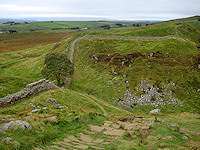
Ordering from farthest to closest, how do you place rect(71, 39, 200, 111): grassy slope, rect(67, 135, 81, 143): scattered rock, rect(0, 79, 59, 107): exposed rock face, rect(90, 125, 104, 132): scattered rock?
1. rect(71, 39, 200, 111): grassy slope
2. rect(0, 79, 59, 107): exposed rock face
3. rect(90, 125, 104, 132): scattered rock
4. rect(67, 135, 81, 143): scattered rock

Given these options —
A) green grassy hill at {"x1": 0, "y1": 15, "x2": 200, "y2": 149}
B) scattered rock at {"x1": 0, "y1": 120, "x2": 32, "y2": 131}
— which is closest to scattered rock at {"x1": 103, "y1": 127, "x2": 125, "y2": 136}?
green grassy hill at {"x1": 0, "y1": 15, "x2": 200, "y2": 149}

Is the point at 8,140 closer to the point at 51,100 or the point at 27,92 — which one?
the point at 51,100

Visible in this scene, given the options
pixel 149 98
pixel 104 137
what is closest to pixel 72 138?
pixel 104 137

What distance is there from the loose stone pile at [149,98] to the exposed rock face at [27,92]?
16.4 meters

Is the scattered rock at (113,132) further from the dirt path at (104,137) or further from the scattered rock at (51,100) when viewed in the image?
the scattered rock at (51,100)

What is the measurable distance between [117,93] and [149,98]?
7386 mm

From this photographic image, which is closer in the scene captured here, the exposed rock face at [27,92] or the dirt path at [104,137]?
the dirt path at [104,137]

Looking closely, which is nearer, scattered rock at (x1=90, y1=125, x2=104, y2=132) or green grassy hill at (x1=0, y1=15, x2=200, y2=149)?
green grassy hill at (x1=0, y1=15, x2=200, y2=149)

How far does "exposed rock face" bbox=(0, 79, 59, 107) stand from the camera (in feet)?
60.5

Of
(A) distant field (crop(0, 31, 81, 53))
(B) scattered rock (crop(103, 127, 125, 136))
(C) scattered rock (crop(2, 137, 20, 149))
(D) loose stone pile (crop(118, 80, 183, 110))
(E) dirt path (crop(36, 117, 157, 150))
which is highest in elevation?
(A) distant field (crop(0, 31, 81, 53))

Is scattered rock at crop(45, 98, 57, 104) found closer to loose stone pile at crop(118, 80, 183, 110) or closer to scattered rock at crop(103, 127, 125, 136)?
scattered rock at crop(103, 127, 125, 136)

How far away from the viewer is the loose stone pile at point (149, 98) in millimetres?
29869

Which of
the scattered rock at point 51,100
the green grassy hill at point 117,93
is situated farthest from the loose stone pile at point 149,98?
the scattered rock at point 51,100

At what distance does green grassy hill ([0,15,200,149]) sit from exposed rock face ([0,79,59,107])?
122 cm
